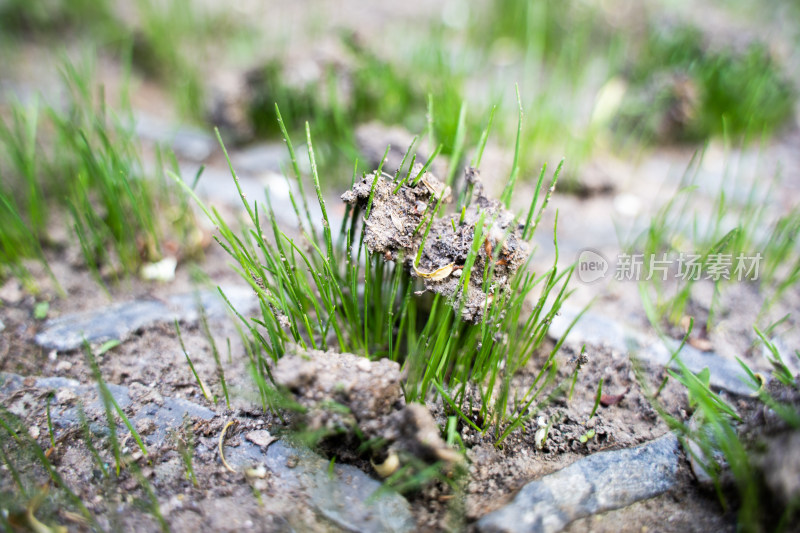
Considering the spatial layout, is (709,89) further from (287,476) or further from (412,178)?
(287,476)

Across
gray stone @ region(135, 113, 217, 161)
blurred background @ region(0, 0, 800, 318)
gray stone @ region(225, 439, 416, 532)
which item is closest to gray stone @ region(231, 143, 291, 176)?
blurred background @ region(0, 0, 800, 318)

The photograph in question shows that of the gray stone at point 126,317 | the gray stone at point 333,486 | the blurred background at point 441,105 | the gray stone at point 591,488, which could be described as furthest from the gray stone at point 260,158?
the gray stone at point 591,488

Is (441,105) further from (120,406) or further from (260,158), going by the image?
(120,406)

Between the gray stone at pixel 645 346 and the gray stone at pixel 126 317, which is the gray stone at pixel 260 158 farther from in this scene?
the gray stone at pixel 645 346

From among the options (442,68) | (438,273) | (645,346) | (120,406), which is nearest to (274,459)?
(120,406)

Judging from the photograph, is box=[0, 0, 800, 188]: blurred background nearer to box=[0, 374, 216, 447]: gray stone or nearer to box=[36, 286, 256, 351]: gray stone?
box=[36, 286, 256, 351]: gray stone

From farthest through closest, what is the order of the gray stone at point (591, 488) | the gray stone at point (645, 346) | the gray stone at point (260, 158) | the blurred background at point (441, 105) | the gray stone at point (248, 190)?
the gray stone at point (260, 158) → the gray stone at point (248, 190) → the blurred background at point (441, 105) → the gray stone at point (645, 346) → the gray stone at point (591, 488)
